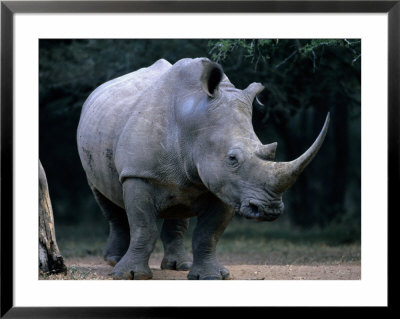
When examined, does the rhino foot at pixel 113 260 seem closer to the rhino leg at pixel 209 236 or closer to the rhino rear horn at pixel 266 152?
the rhino leg at pixel 209 236

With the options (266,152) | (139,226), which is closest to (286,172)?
(266,152)

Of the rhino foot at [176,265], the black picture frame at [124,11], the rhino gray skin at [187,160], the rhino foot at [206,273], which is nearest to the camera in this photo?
the black picture frame at [124,11]

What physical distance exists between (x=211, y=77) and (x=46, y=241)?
2493 mm

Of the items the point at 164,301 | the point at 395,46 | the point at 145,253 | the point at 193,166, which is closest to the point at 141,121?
the point at 193,166

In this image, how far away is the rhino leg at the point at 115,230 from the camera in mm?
10453

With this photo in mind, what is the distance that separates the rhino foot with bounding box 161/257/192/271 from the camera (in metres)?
10.1

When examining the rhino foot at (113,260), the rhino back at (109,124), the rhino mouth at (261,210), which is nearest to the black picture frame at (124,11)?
the rhino mouth at (261,210)

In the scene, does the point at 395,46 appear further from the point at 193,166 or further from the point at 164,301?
the point at 164,301

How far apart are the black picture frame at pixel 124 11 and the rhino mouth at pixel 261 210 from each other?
0.89 meters

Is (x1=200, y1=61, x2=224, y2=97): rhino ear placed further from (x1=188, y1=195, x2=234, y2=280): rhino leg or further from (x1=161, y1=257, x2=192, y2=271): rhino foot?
(x1=161, y1=257, x2=192, y2=271): rhino foot

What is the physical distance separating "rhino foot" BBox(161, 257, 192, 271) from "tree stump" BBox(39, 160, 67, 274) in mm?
Result: 1290

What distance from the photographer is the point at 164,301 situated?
7566 millimetres

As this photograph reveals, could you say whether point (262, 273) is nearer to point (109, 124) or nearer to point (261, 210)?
point (261, 210)

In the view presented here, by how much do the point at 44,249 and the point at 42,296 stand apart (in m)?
1.60
